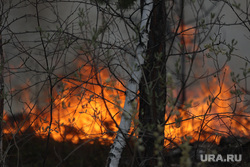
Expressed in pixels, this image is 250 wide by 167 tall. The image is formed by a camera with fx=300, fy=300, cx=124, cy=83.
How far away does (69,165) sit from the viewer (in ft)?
17.1

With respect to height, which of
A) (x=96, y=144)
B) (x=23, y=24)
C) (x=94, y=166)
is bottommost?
(x=94, y=166)

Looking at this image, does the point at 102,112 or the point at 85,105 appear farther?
the point at 102,112

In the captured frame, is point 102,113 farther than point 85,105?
Yes

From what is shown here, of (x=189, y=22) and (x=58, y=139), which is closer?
(x=58, y=139)

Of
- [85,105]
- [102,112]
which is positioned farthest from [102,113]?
[85,105]

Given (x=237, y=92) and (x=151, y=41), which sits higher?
(x=151, y=41)

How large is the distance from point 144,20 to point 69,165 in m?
3.10

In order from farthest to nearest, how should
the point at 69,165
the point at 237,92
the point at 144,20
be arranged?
the point at 69,165, the point at 144,20, the point at 237,92

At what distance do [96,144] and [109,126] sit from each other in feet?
1.75

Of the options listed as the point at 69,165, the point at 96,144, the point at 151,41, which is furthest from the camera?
the point at 69,165

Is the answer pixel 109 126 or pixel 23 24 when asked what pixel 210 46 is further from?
pixel 23 24

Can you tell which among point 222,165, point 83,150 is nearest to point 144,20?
point 222,165

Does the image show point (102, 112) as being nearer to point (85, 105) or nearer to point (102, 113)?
point (102, 113)

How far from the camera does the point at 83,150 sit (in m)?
4.93
